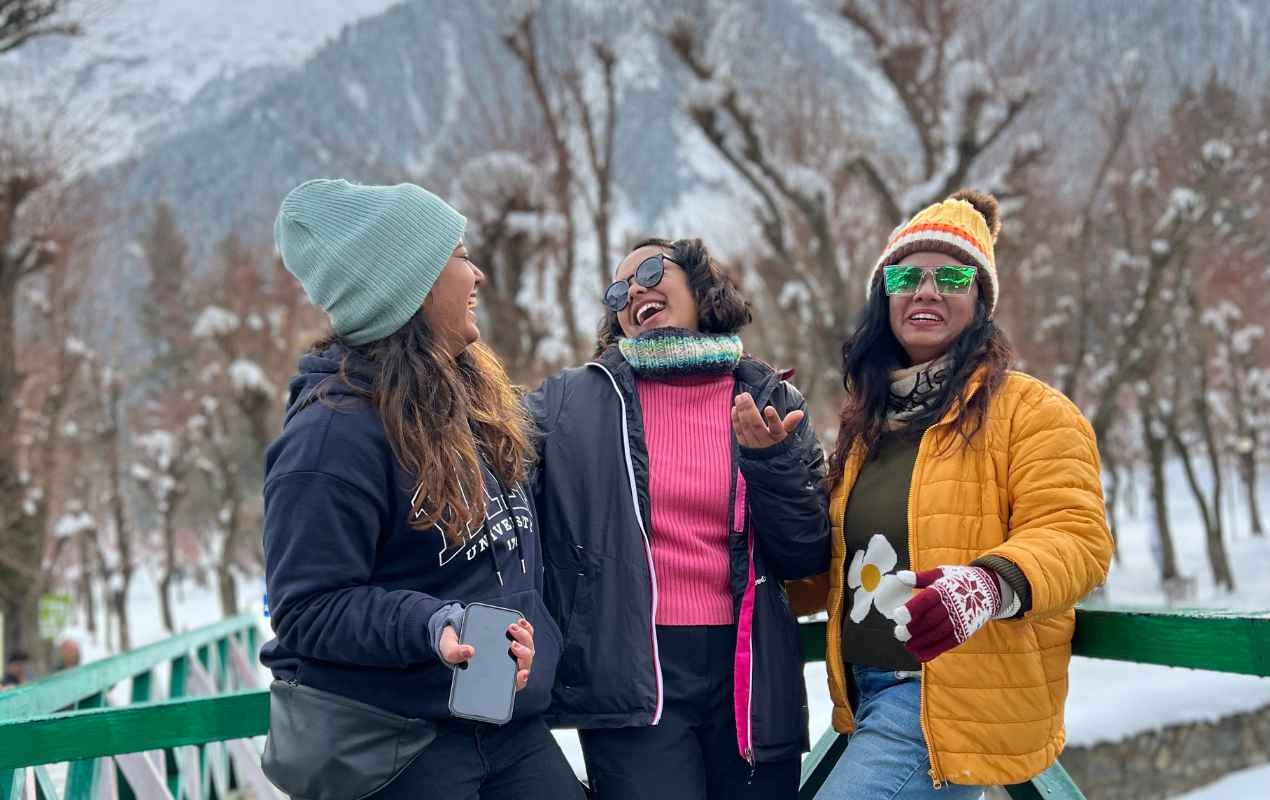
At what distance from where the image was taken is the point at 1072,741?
7773 mm

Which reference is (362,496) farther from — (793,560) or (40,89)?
(40,89)

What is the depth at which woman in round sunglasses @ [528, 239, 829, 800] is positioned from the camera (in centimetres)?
233

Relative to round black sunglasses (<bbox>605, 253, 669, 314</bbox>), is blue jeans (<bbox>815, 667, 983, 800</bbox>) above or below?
below

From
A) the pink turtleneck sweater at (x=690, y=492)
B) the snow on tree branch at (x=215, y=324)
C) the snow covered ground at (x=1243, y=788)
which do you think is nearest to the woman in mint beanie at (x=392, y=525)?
the pink turtleneck sweater at (x=690, y=492)

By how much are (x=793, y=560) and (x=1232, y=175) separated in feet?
54.4

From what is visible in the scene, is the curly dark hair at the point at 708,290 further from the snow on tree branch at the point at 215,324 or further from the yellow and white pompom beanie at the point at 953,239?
the snow on tree branch at the point at 215,324

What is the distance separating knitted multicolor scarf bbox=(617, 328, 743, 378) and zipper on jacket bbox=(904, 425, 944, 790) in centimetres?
52

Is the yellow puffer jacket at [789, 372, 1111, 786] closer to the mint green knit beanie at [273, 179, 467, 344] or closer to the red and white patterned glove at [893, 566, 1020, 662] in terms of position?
the red and white patterned glove at [893, 566, 1020, 662]

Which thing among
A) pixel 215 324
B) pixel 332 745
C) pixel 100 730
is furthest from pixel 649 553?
pixel 215 324

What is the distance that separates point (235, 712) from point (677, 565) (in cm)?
98

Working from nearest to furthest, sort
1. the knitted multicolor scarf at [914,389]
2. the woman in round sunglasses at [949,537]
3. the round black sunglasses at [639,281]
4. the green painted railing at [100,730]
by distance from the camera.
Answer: the woman in round sunglasses at [949,537], the green painted railing at [100,730], the knitted multicolor scarf at [914,389], the round black sunglasses at [639,281]

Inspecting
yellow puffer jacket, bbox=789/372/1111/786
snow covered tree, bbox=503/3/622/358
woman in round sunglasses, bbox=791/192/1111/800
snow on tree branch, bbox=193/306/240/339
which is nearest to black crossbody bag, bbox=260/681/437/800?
woman in round sunglasses, bbox=791/192/1111/800

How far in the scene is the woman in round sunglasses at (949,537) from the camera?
1989 mm

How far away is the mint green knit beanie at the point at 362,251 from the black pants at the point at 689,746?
0.92 m
